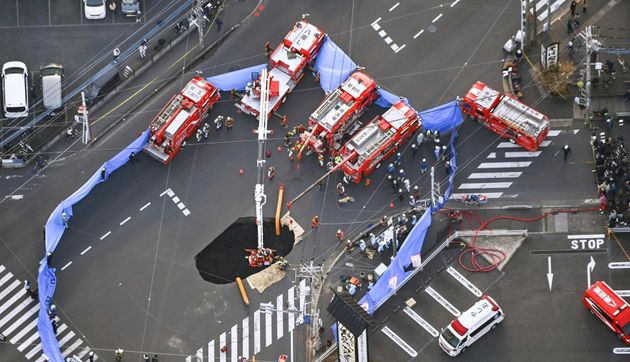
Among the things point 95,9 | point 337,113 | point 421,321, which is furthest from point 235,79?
point 421,321

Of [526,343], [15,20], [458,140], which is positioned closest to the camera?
[526,343]

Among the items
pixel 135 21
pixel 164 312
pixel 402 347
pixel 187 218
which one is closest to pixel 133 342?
pixel 164 312

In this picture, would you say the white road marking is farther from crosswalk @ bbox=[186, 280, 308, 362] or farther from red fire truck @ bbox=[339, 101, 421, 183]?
red fire truck @ bbox=[339, 101, 421, 183]

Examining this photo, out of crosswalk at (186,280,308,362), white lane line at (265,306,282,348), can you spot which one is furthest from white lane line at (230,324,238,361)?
white lane line at (265,306,282,348)

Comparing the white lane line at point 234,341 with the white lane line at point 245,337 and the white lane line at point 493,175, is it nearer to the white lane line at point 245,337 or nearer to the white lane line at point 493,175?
the white lane line at point 245,337

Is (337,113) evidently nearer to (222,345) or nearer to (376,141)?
(376,141)

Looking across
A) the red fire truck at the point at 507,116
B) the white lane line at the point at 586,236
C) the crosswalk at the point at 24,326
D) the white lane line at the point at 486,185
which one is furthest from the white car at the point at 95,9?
the white lane line at the point at 586,236

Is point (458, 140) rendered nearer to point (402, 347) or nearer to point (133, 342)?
point (402, 347)
